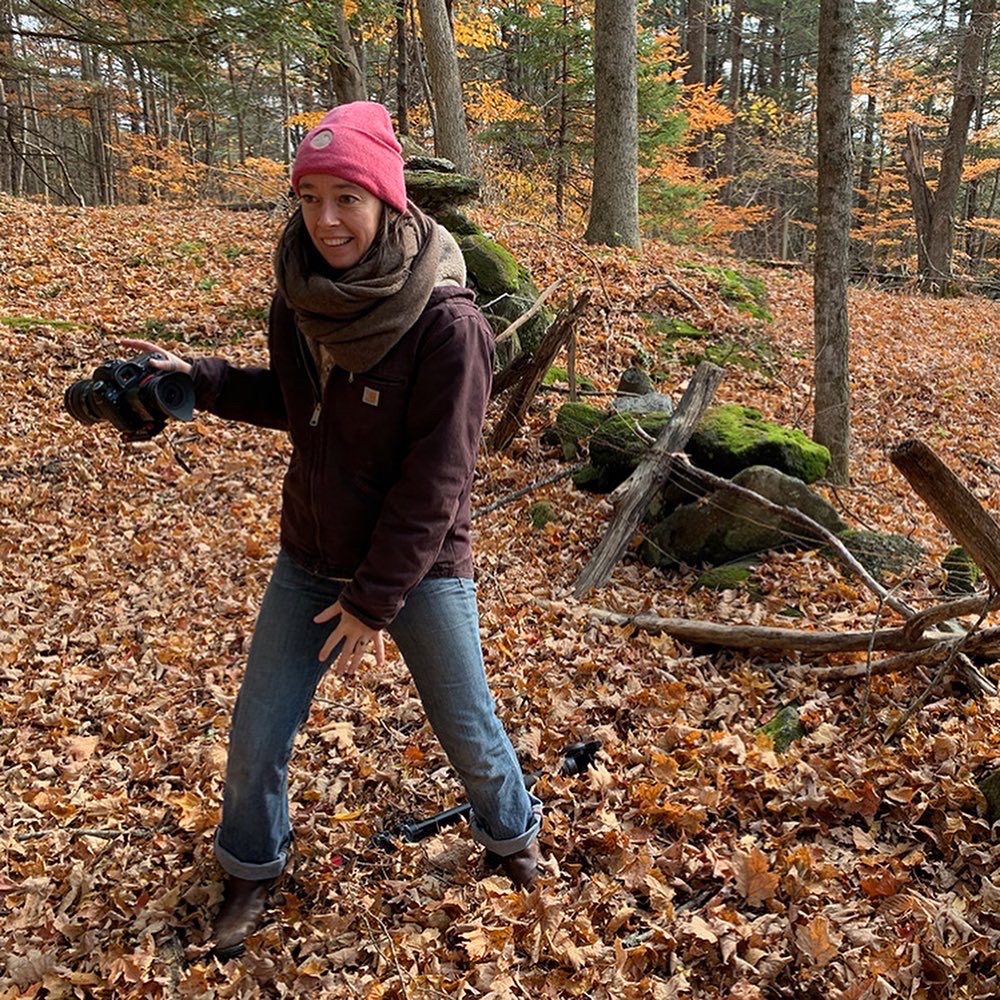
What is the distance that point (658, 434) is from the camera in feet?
21.4

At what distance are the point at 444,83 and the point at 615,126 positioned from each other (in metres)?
2.75

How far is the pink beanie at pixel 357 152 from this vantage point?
6.89ft

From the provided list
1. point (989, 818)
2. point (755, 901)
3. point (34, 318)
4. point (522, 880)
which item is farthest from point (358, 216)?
point (34, 318)

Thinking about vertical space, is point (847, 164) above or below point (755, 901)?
above

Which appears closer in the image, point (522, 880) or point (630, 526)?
point (522, 880)

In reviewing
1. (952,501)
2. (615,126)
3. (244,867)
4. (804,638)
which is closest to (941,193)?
(615,126)

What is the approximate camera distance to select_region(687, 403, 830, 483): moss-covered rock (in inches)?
245

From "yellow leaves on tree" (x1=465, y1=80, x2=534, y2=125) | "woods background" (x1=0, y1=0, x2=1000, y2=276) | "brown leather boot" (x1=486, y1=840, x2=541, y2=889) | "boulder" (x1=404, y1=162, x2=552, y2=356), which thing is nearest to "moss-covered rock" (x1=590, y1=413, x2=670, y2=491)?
"boulder" (x1=404, y1=162, x2=552, y2=356)

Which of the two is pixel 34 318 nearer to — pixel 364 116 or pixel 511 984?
pixel 364 116

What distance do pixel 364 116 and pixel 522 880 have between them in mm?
2589

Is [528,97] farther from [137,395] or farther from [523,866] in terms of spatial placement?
[523,866]

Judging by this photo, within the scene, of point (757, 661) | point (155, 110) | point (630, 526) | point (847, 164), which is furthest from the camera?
point (155, 110)

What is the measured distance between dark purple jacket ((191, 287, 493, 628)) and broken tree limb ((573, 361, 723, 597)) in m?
3.28

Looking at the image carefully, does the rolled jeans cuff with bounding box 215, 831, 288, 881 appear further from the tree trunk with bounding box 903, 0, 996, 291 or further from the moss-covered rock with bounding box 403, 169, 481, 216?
the tree trunk with bounding box 903, 0, 996, 291
